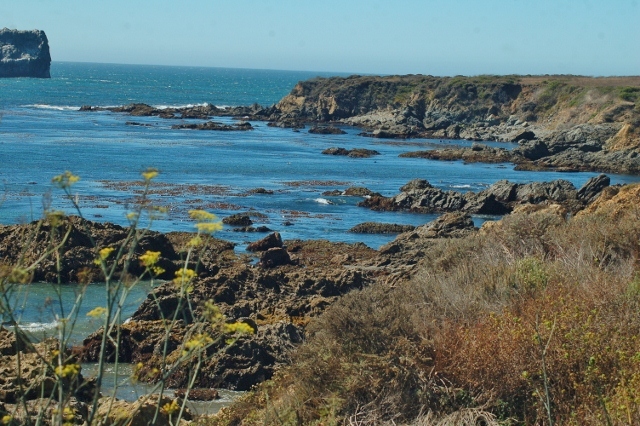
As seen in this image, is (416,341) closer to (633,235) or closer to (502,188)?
(633,235)

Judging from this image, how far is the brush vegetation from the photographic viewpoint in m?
6.86

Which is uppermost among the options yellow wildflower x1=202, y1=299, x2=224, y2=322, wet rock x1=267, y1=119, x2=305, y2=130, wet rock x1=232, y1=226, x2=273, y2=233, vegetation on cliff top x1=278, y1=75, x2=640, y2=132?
yellow wildflower x1=202, y1=299, x2=224, y2=322

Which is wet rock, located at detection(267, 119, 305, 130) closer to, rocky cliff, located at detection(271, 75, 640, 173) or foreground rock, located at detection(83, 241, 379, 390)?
rocky cliff, located at detection(271, 75, 640, 173)

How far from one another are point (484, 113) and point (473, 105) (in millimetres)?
1788

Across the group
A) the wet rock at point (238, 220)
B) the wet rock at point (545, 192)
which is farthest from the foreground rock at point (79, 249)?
the wet rock at point (545, 192)

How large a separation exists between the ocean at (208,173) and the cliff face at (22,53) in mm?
82681

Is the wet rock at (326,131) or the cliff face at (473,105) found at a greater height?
the cliff face at (473,105)

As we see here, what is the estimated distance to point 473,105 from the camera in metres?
90.7

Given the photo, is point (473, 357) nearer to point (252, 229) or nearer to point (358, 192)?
point (252, 229)

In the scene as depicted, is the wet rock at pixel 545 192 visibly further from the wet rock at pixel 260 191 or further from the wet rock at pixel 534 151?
A: the wet rock at pixel 534 151

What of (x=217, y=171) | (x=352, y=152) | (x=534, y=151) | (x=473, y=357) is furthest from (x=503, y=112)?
(x=473, y=357)

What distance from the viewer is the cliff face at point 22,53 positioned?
526 ft

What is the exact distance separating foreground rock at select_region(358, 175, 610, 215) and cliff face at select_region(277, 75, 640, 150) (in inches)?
1035

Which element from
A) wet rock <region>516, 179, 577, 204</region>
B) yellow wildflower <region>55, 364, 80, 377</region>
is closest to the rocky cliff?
wet rock <region>516, 179, 577, 204</region>
